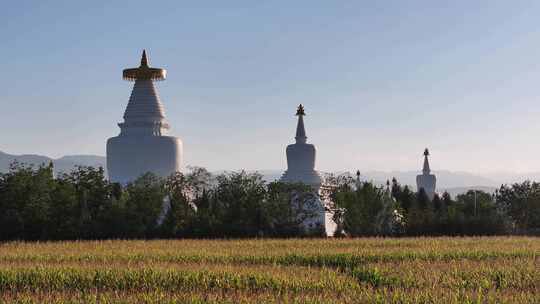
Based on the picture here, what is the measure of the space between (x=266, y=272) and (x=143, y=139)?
169 ft

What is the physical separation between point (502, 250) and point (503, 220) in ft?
66.6

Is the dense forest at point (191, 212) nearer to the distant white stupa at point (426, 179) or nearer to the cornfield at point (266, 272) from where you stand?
the cornfield at point (266, 272)

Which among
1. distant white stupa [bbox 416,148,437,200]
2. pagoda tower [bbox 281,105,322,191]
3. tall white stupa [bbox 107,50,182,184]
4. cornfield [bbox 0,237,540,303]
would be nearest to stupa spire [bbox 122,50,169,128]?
tall white stupa [bbox 107,50,182,184]

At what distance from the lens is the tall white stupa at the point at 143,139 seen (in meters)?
Answer: 74.2

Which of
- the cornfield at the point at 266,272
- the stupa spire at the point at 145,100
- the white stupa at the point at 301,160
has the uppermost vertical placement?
the stupa spire at the point at 145,100

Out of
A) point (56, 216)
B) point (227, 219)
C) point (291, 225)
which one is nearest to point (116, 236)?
point (56, 216)

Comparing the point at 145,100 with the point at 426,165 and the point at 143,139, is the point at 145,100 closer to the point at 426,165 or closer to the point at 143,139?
the point at 143,139

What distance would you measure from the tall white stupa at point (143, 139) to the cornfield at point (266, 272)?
114ft

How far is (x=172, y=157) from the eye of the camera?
248 feet

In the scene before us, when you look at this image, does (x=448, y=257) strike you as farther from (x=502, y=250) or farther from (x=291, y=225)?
(x=291, y=225)

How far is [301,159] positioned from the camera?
242ft

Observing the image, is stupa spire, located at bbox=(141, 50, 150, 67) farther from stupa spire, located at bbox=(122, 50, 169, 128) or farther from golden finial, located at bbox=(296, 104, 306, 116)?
golden finial, located at bbox=(296, 104, 306, 116)

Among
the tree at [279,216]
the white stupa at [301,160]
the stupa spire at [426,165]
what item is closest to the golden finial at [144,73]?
the white stupa at [301,160]

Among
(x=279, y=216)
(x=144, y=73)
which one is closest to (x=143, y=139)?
(x=144, y=73)
